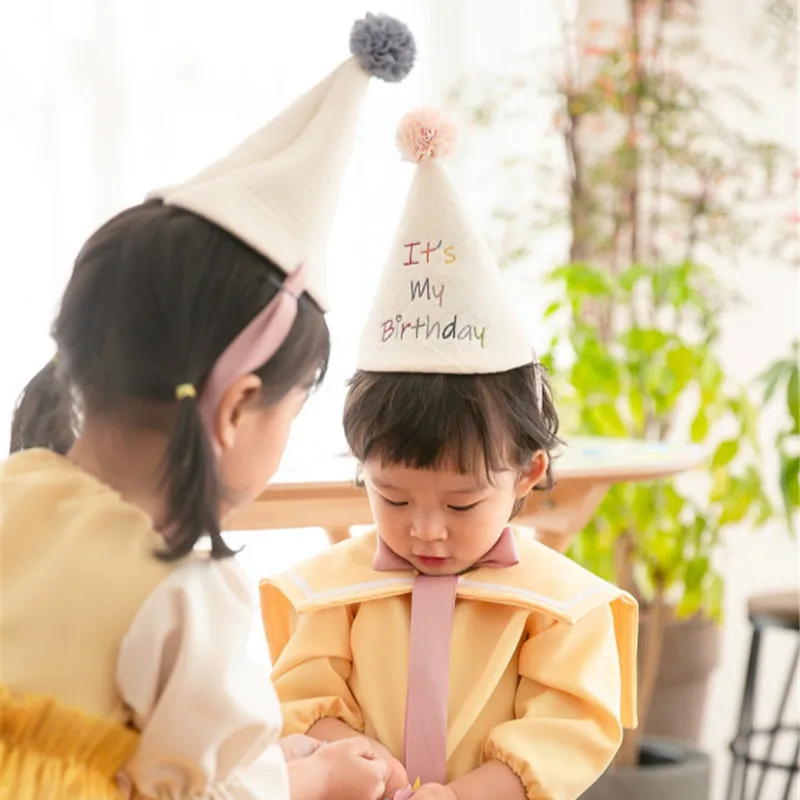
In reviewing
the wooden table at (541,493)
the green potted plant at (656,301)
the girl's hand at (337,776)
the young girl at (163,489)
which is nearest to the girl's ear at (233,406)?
the young girl at (163,489)

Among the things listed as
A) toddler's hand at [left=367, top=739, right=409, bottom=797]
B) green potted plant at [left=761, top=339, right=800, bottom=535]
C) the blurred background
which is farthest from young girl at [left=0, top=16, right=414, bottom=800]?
green potted plant at [left=761, top=339, right=800, bottom=535]

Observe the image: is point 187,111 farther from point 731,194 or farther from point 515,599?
point 515,599

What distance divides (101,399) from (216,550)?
15cm

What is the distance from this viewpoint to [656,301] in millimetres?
2727

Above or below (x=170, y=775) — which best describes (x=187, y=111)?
above

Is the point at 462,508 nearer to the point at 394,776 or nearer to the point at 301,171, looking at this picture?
the point at 394,776

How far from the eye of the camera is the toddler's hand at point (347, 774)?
1193 millimetres

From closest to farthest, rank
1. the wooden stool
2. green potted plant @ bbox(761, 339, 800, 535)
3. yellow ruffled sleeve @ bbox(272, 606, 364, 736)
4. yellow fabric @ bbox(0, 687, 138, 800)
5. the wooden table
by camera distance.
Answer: yellow fabric @ bbox(0, 687, 138, 800)
yellow ruffled sleeve @ bbox(272, 606, 364, 736)
the wooden table
the wooden stool
green potted plant @ bbox(761, 339, 800, 535)

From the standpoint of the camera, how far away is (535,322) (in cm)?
317

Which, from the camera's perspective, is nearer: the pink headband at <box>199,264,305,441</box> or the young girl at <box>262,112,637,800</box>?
the pink headband at <box>199,264,305,441</box>

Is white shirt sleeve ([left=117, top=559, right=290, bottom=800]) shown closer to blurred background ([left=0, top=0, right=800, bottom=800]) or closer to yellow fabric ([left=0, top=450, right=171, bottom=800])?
yellow fabric ([left=0, top=450, right=171, bottom=800])

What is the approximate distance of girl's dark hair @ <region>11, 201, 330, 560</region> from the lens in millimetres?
990

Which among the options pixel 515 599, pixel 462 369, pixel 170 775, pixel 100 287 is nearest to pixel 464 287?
pixel 462 369

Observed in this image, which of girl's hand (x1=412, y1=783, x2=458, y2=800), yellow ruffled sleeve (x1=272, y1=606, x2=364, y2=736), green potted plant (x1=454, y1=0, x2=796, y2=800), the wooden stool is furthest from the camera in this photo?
green potted plant (x1=454, y1=0, x2=796, y2=800)
